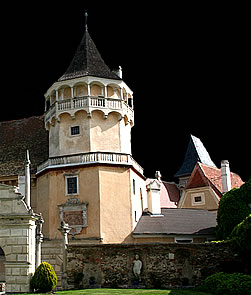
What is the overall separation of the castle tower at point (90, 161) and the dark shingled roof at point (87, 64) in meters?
0.10

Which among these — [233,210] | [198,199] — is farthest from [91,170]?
[198,199]

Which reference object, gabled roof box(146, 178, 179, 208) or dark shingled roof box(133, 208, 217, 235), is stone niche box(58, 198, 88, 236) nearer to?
dark shingled roof box(133, 208, 217, 235)

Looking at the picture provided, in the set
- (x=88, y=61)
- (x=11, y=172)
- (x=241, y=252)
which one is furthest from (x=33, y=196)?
(x=241, y=252)

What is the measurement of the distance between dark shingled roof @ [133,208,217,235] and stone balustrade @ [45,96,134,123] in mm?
8990

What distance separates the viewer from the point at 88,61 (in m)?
39.9

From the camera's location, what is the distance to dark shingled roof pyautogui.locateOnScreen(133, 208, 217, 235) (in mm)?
34750

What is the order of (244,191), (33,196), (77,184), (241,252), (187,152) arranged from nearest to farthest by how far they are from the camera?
(241,252)
(244,191)
(77,184)
(33,196)
(187,152)

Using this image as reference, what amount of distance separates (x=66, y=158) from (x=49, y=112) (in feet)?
17.9

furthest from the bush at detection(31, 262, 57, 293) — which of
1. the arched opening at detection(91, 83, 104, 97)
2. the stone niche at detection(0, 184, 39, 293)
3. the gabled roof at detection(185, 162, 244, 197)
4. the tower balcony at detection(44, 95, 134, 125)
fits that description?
the gabled roof at detection(185, 162, 244, 197)

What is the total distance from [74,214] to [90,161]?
422 centimetres

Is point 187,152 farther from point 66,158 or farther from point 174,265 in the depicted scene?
point 174,265

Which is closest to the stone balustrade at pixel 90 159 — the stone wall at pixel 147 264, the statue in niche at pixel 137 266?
the stone wall at pixel 147 264

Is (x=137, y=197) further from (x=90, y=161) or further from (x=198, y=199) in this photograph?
(x=198, y=199)

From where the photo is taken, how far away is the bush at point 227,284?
68.8 feet
